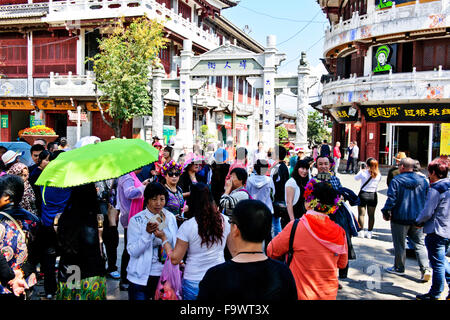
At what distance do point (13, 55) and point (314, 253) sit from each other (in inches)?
1003

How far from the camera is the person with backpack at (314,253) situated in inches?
111

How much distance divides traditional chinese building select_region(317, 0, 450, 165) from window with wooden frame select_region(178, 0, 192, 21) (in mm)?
9646

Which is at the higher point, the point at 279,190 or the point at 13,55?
the point at 13,55

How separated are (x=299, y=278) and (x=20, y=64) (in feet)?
81.9

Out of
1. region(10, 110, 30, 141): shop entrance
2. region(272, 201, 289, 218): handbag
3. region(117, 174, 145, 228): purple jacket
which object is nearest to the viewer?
region(117, 174, 145, 228): purple jacket

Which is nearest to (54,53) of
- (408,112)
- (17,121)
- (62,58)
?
(62,58)

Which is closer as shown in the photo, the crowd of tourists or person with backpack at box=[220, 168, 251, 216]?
the crowd of tourists

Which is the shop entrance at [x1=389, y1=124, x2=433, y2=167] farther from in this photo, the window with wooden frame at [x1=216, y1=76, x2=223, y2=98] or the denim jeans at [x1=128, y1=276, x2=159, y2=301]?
the denim jeans at [x1=128, y1=276, x2=159, y2=301]

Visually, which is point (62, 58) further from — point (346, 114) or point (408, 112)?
point (408, 112)

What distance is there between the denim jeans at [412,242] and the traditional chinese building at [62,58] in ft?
53.7

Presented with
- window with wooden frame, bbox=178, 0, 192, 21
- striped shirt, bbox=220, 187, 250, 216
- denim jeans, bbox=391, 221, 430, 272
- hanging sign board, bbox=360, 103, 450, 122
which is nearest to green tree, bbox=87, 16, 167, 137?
window with wooden frame, bbox=178, 0, 192, 21

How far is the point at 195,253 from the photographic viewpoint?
3.03 metres

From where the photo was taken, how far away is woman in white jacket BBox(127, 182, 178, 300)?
10.6 feet

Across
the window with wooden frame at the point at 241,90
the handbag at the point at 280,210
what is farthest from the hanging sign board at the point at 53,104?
the handbag at the point at 280,210
